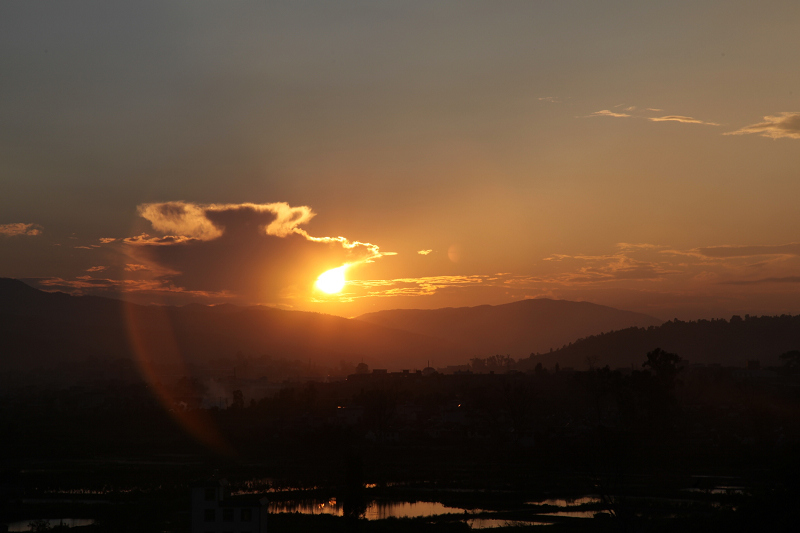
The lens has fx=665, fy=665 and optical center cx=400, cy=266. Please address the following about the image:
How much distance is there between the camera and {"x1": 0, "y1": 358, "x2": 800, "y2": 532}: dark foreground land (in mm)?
51906

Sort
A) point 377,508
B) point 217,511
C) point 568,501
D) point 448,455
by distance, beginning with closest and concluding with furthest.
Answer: point 217,511, point 377,508, point 568,501, point 448,455

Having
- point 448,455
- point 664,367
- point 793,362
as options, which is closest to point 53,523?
point 448,455

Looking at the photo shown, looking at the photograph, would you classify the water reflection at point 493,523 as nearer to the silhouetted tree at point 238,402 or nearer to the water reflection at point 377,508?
the water reflection at point 377,508

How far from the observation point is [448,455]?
3620 inches

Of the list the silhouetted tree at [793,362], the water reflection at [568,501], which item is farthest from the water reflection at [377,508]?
the silhouetted tree at [793,362]

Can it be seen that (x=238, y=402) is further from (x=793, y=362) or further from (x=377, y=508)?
(x=793, y=362)

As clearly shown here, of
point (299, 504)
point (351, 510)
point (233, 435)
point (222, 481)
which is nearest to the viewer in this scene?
point (222, 481)

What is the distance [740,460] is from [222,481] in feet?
215

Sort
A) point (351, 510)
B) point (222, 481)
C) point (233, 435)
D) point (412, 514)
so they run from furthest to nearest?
point (233, 435) < point (412, 514) < point (351, 510) < point (222, 481)

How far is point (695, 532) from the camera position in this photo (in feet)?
132

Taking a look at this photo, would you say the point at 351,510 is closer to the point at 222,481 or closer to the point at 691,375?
the point at 222,481

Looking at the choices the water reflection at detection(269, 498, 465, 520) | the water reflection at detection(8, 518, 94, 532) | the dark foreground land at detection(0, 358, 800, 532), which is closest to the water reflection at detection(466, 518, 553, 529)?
the dark foreground land at detection(0, 358, 800, 532)

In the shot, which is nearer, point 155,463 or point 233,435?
point 155,463

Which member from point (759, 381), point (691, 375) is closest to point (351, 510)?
point (759, 381)
